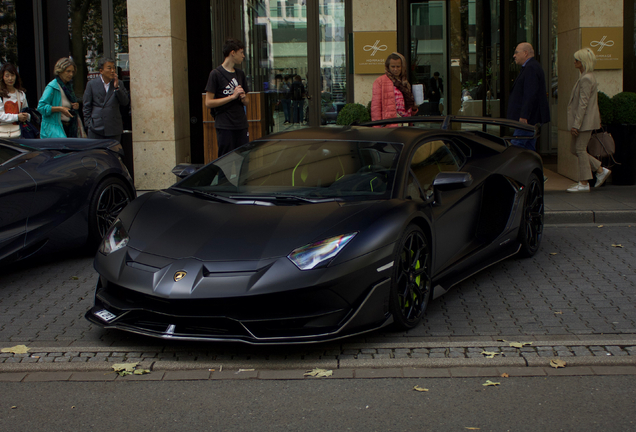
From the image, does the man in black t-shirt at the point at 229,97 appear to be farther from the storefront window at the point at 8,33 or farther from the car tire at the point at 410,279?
the storefront window at the point at 8,33

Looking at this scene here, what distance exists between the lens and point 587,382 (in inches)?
153

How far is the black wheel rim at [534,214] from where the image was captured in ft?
21.9

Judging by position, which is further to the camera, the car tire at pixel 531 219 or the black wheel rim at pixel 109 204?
the black wheel rim at pixel 109 204

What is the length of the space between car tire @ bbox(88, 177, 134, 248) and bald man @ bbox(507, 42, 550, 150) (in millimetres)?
4918

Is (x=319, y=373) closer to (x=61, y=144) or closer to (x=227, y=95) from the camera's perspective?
(x=61, y=144)

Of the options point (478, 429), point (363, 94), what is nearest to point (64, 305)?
point (478, 429)

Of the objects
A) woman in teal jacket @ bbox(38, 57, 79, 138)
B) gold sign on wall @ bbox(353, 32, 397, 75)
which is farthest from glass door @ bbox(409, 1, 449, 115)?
woman in teal jacket @ bbox(38, 57, 79, 138)

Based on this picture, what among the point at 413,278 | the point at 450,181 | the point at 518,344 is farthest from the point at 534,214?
the point at 518,344

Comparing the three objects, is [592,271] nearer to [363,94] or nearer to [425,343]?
[425,343]

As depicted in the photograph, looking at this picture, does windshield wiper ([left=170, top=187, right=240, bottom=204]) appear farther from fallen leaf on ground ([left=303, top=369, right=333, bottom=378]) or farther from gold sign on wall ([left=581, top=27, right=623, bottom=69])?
gold sign on wall ([left=581, top=27, right=623, bottom=69])

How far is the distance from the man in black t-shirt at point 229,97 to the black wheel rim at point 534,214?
12.1 ft

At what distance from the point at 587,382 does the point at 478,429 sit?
878 mm

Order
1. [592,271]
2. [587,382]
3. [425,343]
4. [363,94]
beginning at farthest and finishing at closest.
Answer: [363,94], [592,271], [425,343], [587,382]

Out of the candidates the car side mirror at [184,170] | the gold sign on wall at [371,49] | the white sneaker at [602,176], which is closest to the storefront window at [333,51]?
the gold sign on wall at [371,49]
